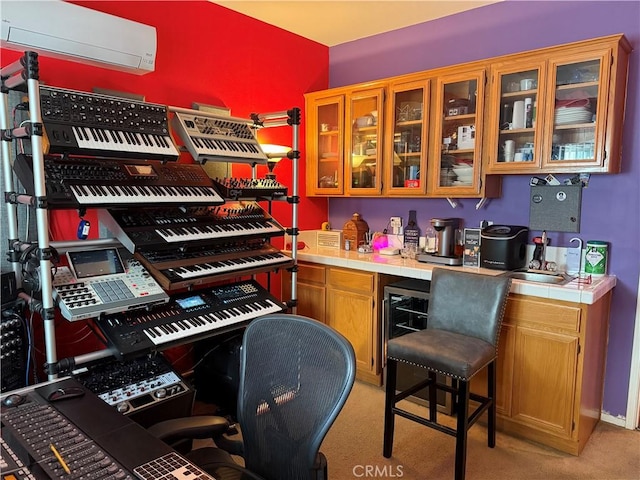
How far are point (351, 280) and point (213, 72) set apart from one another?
183 centimetres

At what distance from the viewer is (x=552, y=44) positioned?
289 cm

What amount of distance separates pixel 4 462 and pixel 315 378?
791mm

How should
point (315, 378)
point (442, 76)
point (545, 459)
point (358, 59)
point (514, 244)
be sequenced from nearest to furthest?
point (315, 378) → point (545, 459) → point (514, 244) → point (442, 76) → point (358, 59)

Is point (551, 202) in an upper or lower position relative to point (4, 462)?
upper

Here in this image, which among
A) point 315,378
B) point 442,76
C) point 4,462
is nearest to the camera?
point 4,462

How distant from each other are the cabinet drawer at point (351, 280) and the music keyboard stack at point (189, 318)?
2.35 ft

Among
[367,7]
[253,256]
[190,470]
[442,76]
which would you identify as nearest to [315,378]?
[190,470]

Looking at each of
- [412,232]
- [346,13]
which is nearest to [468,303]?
[412,232]

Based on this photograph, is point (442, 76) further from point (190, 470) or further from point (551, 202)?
point (190, 470)

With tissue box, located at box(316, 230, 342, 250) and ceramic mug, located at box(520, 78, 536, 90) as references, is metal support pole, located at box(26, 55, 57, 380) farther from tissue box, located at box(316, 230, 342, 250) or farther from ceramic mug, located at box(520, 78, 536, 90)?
ceramic mug, located at box(520, 78, 536, 90)

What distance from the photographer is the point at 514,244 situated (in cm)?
285

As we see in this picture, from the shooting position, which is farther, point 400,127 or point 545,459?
point 400,127

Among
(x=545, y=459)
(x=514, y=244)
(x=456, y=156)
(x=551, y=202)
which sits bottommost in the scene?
(x=545, y=459)

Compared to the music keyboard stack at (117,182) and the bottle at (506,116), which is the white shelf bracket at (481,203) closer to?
the bottle at (506,116)
